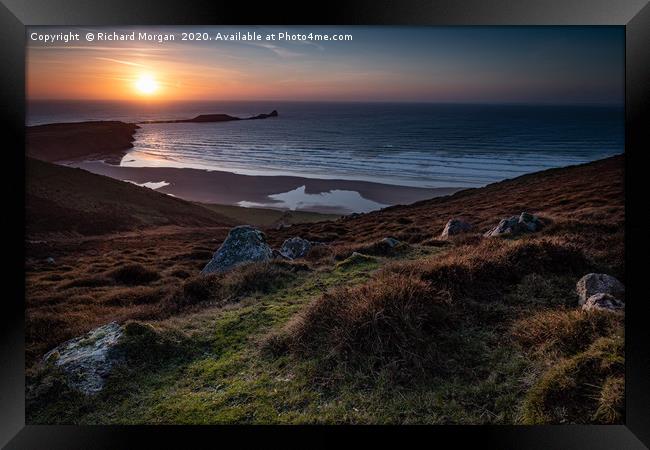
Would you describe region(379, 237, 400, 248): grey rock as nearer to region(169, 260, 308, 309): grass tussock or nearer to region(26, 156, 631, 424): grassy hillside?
region(26, 156, 631, 424): grassy hillside

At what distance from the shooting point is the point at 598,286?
6.32 m

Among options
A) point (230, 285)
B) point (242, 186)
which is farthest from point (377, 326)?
point (242, 186)

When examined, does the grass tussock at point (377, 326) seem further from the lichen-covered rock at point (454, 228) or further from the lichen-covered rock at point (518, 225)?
the lichen-covered rock at point (454, 228)

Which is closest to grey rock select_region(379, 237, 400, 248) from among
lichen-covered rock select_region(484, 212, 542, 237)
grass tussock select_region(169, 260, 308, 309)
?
lichen-covered rock select_region(484, 212, 542, 237)

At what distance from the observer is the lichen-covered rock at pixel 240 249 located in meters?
9.82

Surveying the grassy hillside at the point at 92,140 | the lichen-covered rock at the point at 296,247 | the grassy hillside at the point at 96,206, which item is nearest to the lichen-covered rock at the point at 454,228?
the lichen-covered rock at the point at 296,247

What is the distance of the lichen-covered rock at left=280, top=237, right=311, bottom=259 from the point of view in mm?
10625

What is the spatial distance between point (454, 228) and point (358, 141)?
363cm

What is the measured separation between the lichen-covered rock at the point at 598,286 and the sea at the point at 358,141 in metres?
2.65

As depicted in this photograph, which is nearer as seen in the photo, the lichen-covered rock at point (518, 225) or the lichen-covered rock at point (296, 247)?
the lichen-covered rock at point (518, 225)

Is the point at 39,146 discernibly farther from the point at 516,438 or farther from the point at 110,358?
the point at 516,438

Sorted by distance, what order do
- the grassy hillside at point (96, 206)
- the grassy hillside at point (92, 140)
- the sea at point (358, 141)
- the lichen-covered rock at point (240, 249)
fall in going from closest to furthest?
the grassy hillside at point (96, 206)
the grassy hillside at point (92, 140)
the sea at point (358, 141)
the lichen-covered rock at point (240, 249)

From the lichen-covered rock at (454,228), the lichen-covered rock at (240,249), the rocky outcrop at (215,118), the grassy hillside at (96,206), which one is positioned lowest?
the lichen-covered rock at (240,249)
